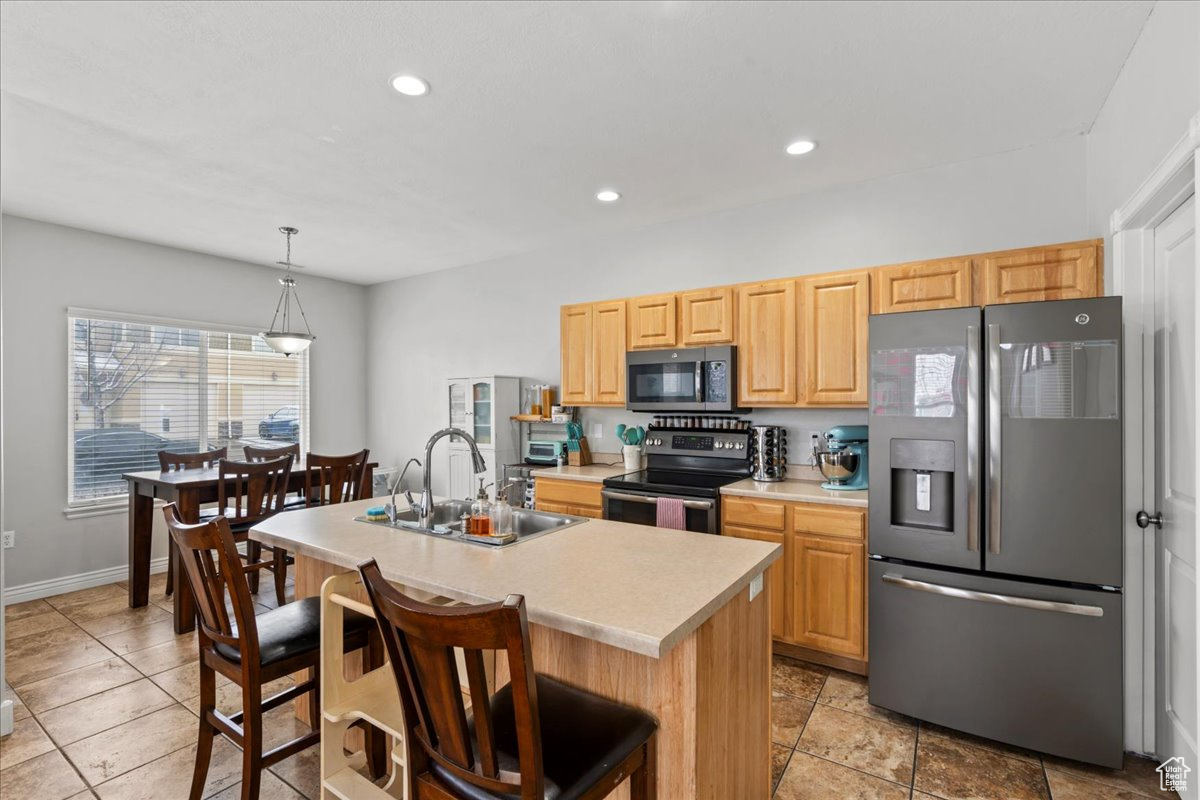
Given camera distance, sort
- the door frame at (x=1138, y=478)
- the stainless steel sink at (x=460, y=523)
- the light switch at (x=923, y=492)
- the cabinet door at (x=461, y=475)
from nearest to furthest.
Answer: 1. the stainless steel sink at (x=460, y=523)
2. the door frame at (x=1138, y=478)
3. the light switch at (x=923, y=492)
4. the cabinet door at (x=461, y=475)

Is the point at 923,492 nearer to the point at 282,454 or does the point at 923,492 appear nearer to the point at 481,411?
the point at 481,411

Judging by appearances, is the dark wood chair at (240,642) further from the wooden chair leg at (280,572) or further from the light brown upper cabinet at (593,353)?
the light brown upper cabinet at (593,353)

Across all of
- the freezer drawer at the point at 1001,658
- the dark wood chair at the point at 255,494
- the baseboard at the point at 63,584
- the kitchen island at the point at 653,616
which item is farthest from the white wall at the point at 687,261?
the baseboard at the point at 63,584

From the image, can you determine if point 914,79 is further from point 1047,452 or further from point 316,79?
point 316,79

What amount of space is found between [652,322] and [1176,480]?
8.67 ft

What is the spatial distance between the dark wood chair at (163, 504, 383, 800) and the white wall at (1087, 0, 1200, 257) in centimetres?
300

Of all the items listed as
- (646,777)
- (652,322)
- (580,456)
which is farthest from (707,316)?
(646,777)

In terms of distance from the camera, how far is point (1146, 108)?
1.99 meters

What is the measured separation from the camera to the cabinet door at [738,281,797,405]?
3299 mm

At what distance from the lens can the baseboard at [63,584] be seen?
3908 mm

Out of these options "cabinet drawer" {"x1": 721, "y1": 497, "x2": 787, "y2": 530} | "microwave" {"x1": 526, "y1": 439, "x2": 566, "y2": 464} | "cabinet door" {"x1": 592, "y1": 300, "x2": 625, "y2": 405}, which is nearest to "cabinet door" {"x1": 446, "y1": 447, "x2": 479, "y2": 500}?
"microwave" {"x1": 526, "y1": 439, "x2": 566, "y2": 464}

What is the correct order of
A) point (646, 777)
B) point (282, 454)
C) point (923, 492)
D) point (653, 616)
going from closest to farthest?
1. point (653, 616)
2. point (646, 777)
3. point (923, 492)
4. point (282, 454)

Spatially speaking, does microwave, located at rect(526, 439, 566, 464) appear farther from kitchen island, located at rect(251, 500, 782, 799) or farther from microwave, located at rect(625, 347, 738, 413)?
kitchen island, located at rect(251, 500, 782, 799)

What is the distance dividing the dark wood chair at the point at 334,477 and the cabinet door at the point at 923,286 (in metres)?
3.47
